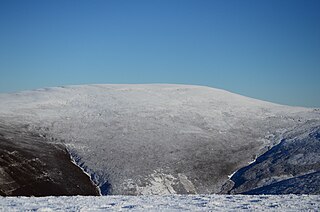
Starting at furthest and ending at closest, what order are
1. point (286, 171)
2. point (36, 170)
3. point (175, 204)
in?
point (286, 171)
point (36, 170)
point (175, 204)

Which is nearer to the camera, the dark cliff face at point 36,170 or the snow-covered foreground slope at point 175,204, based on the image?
the snow-covered foreground slope at point 175,204

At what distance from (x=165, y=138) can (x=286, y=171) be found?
18500 millimetres

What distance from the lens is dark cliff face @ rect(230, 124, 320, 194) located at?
99.6ft

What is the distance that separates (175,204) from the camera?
15.0 m

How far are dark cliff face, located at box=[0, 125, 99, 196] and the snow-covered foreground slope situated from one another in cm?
1358

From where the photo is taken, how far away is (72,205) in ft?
48.1

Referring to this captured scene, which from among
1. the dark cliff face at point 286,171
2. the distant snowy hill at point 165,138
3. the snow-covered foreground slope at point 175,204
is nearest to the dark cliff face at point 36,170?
the distant snowy hill at point 165,138

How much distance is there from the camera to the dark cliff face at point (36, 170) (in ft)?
95.4

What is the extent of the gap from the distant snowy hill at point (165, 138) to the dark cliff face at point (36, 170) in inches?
14.9

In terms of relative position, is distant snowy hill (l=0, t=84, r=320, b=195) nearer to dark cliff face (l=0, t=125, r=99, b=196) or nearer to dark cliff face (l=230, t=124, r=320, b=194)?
dark cliff face (l=230, t=124, r=320, b=194)

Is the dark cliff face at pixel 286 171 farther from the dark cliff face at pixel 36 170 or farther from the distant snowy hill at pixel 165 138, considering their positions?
the dark cliff face at pixel 36 170

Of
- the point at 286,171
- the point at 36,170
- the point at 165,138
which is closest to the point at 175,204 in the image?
the point at 36,170

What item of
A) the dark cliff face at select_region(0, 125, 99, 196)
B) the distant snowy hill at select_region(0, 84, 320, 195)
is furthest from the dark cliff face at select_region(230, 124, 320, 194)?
the dark cliff face at select_region(0, 125, 99, 196)

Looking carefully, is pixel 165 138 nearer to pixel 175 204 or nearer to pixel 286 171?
pixel 286 171
